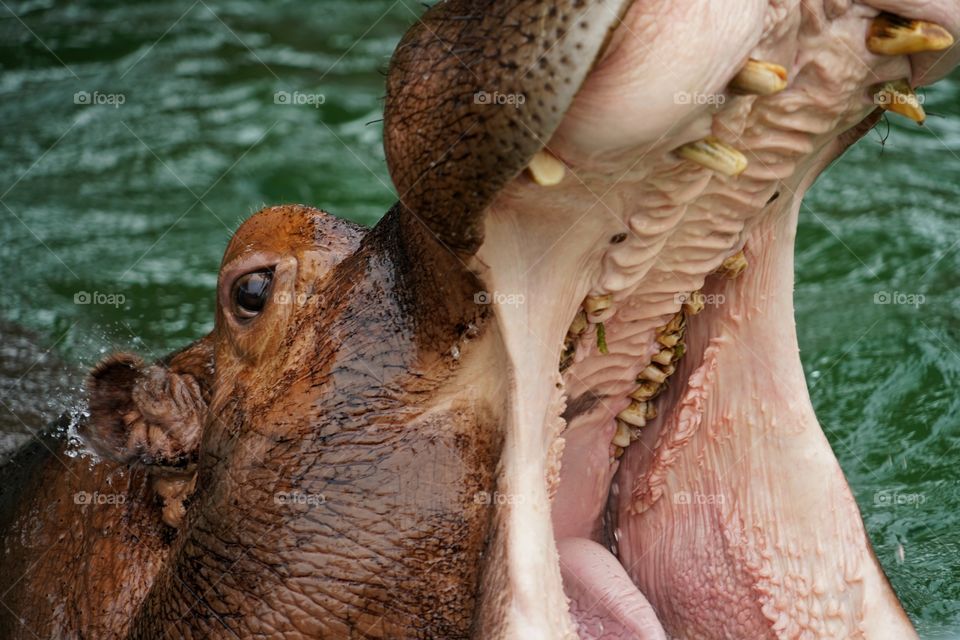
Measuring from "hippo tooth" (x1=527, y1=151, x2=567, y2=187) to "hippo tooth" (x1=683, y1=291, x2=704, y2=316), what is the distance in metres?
0.68

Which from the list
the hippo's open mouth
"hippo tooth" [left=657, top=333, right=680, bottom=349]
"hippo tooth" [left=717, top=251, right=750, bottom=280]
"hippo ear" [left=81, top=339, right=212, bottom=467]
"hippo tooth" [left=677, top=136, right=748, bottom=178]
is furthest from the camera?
"hippo ear" [left=81, top=339, right=212, bottom=467]

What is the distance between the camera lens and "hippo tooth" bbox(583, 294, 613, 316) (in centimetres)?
253

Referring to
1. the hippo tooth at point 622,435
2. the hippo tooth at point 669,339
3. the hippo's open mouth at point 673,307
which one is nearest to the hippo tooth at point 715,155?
the hippo's open mouth at point 673,307

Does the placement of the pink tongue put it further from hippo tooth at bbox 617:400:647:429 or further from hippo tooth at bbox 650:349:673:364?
hippo tooth at bbox 650:349:673:364

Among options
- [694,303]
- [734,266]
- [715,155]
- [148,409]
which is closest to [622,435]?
[694,303]

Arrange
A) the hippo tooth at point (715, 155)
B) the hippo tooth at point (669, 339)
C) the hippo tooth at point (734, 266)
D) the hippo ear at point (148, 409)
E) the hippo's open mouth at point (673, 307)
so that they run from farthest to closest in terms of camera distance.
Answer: the hippo ear at point (148, 409)
the hippo tooth at point (669, 339)
the hippo tooth at point (734, 266)
the hippo tooth at point (715, 155)
the hippo's open mouth at point (673, 307)

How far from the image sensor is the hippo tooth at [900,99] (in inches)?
91.6

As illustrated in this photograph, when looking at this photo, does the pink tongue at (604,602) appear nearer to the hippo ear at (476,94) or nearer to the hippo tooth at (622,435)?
the hippo tooth at (622,435)

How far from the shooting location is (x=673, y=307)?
8.71ft

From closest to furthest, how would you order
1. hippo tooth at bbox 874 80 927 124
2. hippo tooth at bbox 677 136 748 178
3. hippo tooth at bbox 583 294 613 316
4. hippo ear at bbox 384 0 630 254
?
hippo ear at bbox 384 0 630 254 < hippo tooth at bbox 677 136 748 178 < hippo tooth at bbox 874 80 927 124 < hippo tooth at bbox 583 294 613 316

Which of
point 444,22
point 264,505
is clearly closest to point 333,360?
point 264,505

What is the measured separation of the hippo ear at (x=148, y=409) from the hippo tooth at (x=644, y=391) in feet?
3.19

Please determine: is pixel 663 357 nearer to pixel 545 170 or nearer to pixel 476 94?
pixel 545 170

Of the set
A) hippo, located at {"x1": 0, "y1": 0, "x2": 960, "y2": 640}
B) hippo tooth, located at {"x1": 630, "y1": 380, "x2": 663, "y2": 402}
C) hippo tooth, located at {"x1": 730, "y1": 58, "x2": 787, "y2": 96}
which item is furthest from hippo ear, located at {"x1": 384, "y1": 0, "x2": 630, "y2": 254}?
hippo tooth, located at {"x1": 630, "y1": 380, "x2": 663, "y2": 402}
